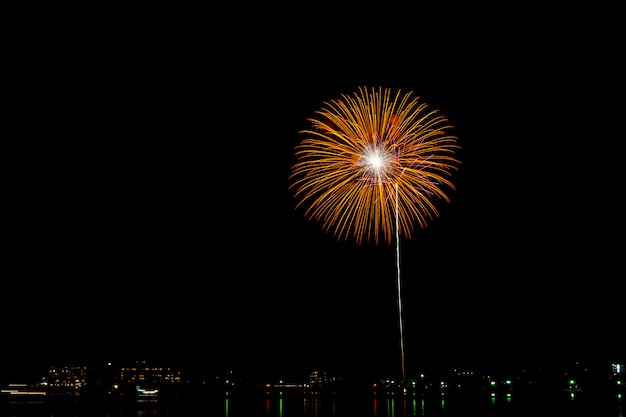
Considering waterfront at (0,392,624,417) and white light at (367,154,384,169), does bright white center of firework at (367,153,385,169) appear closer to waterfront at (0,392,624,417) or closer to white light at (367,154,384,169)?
white light at (367,154,384,169)

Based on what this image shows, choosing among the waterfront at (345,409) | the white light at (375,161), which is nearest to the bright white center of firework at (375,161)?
the white light at (375,161)

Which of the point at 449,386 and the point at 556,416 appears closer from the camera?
the point at 556,416

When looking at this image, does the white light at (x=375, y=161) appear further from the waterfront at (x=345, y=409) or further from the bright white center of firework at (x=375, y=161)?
the waterfront at (x=345, y=409)

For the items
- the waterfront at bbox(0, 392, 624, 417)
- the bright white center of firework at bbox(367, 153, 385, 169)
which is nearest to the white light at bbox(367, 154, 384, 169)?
the bright white center of firework at bbox(367, 153, 385, 169)

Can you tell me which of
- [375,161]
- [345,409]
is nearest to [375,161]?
[375,161]

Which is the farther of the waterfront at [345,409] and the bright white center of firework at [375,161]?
the waterfront at [345,409]

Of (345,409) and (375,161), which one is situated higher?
(375,161)

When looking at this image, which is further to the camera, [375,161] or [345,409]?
[345,409]

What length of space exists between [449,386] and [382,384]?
429 inches

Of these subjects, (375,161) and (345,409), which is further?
(345,409)

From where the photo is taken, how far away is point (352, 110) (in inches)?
936

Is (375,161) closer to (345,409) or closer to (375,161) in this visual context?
(375,161)


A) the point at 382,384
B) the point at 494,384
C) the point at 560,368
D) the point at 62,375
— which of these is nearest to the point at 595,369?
the point at 560,368

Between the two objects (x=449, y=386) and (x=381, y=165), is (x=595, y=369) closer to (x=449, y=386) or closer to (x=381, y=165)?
(x=449, y=386)
